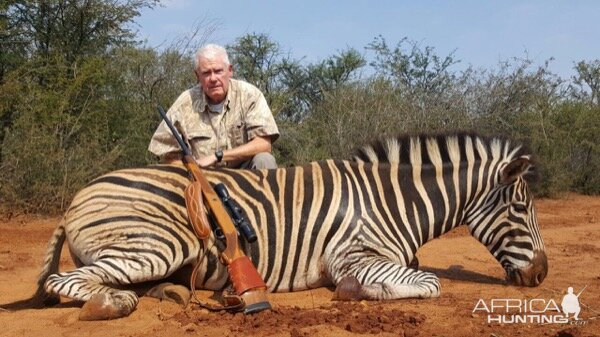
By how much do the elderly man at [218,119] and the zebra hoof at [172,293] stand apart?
141 cm

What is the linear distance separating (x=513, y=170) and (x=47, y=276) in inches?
120

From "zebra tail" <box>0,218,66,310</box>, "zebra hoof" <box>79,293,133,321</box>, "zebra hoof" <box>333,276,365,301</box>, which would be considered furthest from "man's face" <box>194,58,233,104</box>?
"zebra hoof" <box>79,293,133,321</box>

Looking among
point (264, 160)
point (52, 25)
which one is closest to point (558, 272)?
point (264, 160)

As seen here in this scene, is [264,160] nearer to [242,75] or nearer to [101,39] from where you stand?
[101,39]

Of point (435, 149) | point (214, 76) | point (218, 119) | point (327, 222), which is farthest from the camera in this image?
point (218, 119)

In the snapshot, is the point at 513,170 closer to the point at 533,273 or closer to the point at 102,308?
the point at 533,273

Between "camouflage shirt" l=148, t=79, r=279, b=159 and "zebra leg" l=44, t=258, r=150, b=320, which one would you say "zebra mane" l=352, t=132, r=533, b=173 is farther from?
"zebra leg" l=44, t=258, r=150, b=320

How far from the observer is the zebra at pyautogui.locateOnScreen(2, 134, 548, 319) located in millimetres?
4066

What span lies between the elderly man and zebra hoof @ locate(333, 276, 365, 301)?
1523 millimetres

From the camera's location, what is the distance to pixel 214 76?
5332mm

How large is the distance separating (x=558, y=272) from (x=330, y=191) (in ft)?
6.74

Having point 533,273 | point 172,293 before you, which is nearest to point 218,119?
point 172,293

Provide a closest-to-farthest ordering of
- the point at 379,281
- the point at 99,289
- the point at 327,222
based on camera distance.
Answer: the point at 99,289 → the point at 379,281 → the point at 327,222

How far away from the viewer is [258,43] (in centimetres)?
1675
